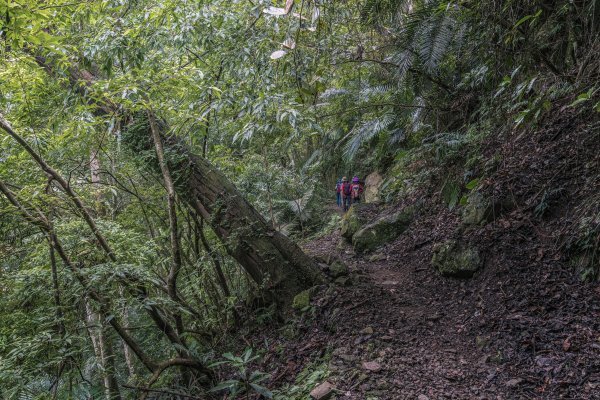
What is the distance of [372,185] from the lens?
35.9ft

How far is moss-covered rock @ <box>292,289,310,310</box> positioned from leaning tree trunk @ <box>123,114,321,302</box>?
0.10 meters

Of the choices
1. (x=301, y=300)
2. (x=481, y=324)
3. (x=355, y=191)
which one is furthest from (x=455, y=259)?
(x=355, y=191)

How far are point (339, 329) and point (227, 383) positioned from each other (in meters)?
1.19

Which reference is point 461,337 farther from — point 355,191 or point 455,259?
point 355,191

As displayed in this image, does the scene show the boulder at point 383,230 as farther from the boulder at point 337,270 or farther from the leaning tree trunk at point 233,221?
the leaning tree trunk at point 233,221

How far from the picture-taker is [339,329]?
3.68m

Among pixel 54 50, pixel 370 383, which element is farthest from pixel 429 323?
pixel 54 50

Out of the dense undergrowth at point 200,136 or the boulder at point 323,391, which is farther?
the dense undergrowth at point 200,136

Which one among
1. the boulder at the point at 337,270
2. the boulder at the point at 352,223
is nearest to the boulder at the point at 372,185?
the boulder at the point at 352,223

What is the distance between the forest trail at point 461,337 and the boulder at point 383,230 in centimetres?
202

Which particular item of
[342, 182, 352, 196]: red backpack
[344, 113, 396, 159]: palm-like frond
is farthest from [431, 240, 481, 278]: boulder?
[342, 182, 352, 196]: red backpack

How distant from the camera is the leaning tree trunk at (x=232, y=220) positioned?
4184 mm

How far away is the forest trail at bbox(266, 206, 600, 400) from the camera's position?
104 inches

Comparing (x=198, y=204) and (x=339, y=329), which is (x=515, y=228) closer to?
(x=339, y=329)
